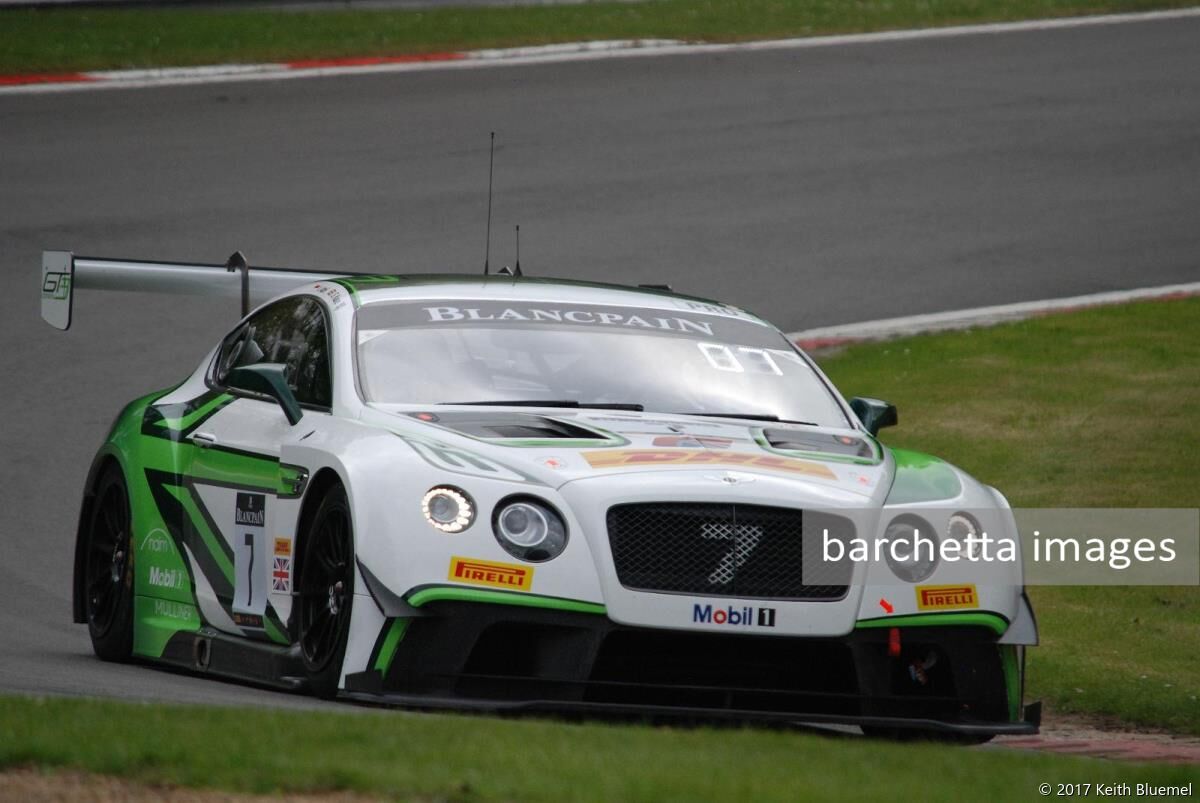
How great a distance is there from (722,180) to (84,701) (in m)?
14.7

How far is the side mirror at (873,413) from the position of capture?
324 inches

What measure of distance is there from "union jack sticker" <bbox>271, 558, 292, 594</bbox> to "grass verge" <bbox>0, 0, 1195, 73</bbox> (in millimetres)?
16151

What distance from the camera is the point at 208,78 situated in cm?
2300

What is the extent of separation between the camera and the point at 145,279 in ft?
31.5

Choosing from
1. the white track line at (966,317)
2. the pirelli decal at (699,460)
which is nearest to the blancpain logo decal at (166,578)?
the pirelli decal at (699,460)

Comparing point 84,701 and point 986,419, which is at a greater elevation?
point 84,701

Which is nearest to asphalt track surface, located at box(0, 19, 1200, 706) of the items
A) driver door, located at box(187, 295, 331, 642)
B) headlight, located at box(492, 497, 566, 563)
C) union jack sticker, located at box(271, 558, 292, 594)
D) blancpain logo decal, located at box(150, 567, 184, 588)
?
blancpain logo decal, located at box(150, 567, 184, 588)

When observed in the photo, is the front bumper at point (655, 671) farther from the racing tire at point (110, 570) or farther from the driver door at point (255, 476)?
the racing tire at point (110, 570)

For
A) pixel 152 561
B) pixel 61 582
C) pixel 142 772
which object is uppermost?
pixel 142 772

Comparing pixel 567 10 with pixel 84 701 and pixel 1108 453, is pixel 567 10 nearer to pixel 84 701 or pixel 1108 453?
pixel 1108 453

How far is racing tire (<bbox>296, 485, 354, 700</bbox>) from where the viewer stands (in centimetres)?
678

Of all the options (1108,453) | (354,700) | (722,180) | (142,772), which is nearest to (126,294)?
(722,180)

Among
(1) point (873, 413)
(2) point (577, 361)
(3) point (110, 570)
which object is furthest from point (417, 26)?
(2) point (577, 361)

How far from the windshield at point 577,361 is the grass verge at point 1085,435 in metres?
1.80
